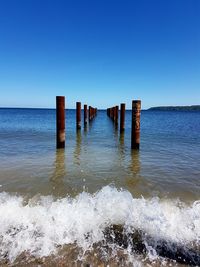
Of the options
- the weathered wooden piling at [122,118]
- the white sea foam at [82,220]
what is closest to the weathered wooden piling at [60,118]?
the white sea foam at [82,220]

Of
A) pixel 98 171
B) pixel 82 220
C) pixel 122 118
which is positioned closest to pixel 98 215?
pixel 82 220

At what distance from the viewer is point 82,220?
4.01 meters

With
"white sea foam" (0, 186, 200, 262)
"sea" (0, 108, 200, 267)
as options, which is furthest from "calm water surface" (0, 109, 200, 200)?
"white sea foam" (0, 186, 200, 262)

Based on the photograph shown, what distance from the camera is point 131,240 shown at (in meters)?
3.49

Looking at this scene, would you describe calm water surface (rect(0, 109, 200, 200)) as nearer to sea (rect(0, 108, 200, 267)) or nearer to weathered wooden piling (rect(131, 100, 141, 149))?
sea (rect(0, 108, 200, 267))

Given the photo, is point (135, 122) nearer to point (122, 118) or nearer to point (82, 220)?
point (82, 220)

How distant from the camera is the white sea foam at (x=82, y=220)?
11.2ft

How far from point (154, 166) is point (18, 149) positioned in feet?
21.3

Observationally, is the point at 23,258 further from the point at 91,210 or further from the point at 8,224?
the point at 91,210

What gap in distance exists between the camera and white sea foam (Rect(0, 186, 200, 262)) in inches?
134

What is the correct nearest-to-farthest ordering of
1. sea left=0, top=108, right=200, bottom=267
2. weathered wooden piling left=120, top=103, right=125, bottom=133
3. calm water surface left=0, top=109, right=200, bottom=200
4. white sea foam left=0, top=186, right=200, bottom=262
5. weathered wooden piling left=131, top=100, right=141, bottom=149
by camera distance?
1. sea left=0, top=108, right=200, bottom=267
2. white sea foam left=0, top=186, right=200, bottom=262
3. calm water surface left=0, top=109, right=200, bottom=200
4. weathered wooden piling left=131, top=100, right=141, bottom=149
5. weathered wooden piling left=120, top=103, right=125, bottom=133

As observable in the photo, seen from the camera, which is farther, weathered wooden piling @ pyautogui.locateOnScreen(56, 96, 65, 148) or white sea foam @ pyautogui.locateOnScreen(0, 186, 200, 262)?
weathered wooden piling @ pyautogui.locateOnScreen(56, 96, 65, 148)

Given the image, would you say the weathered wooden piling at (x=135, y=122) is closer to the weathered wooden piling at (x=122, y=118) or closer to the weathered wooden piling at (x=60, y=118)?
the weathered wooden piling at (x=60, y=118)

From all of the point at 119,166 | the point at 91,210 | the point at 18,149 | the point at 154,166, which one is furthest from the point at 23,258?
the point at 18,149
